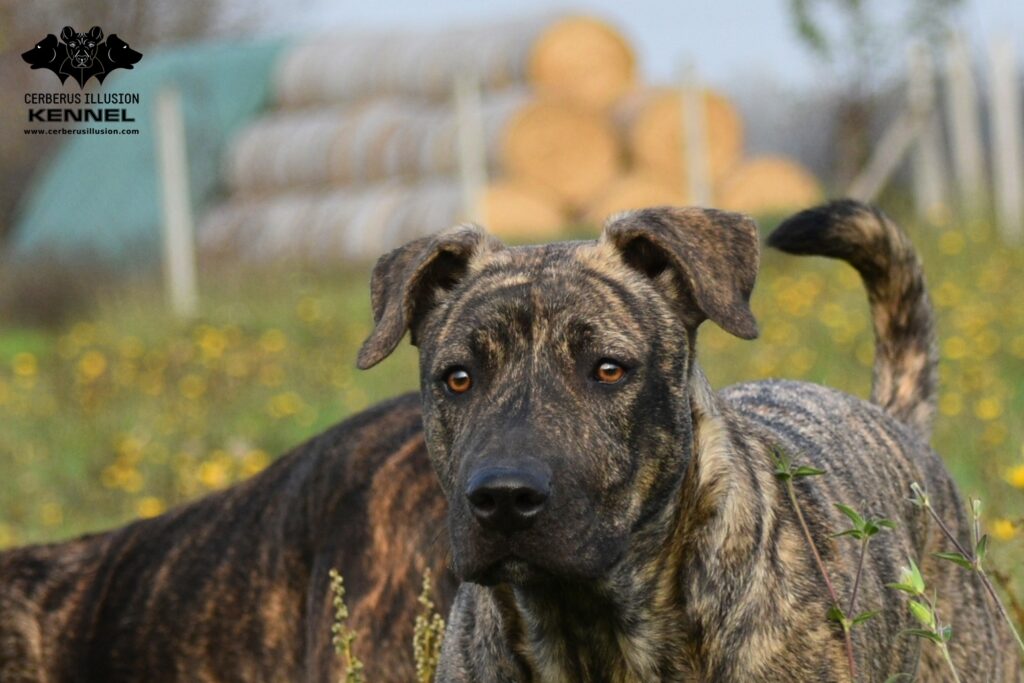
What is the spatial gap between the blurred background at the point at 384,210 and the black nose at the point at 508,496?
1820 mm

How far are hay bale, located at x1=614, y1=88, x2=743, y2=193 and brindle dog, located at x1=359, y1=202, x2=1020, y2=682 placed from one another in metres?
15.5

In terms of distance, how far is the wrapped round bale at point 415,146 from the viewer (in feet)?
65.0

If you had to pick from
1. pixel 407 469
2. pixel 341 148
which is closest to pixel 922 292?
pixel 407 469

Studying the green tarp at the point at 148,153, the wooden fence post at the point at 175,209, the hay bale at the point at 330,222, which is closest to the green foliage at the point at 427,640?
the wooden fence post at the point at 175,209

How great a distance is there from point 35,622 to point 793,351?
232 inches

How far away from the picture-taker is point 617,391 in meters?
3.83

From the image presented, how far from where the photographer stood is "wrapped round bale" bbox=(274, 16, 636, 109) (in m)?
20.7

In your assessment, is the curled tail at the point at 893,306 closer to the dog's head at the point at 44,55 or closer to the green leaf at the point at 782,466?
the green leaf at the point at 782,466

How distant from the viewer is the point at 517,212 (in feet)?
63.2

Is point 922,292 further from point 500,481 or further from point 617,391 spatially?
point 500,481

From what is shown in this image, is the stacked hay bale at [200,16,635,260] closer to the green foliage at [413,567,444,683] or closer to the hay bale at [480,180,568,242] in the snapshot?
the hay bale at [480,180,568,242]

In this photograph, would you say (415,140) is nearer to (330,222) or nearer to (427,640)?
(330,222)

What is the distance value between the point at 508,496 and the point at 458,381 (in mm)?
519

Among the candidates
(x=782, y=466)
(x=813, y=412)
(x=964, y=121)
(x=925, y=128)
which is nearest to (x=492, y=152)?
(x=925, y=128)
